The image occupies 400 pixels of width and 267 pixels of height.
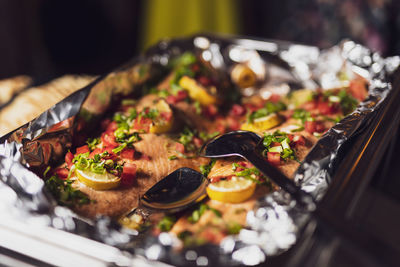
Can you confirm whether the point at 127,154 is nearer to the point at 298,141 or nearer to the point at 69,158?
the point at 69,158

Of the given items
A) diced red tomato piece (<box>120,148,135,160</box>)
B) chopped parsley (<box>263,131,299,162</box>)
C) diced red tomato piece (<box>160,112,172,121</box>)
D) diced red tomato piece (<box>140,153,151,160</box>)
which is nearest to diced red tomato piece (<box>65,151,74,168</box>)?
diced red tomato piece (<box>120,148,135,160</box>)

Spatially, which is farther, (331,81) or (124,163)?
(331,81)

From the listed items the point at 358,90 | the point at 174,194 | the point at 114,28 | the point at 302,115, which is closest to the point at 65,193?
the point at 174,194

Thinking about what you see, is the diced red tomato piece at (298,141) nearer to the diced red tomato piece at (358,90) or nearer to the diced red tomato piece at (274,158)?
the diced red tomato piece at (274,158)

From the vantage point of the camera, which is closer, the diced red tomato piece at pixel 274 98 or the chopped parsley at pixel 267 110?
the chopped parsley at pixel 267 110

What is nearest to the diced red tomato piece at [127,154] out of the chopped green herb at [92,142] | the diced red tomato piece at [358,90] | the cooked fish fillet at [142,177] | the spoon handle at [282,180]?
the cooked fish fillet at [142,177]

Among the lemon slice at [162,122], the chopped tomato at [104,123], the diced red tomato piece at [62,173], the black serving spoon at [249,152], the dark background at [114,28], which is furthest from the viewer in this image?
the dark background at [114,28]

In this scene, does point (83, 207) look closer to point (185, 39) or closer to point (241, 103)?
point (241, 103)

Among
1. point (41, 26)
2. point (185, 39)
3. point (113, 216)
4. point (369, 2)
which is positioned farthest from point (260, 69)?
point (41, 26)
